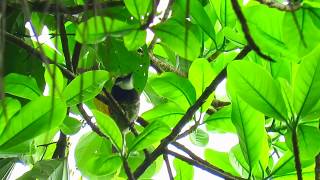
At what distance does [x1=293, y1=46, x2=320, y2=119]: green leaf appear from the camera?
94 centimetres

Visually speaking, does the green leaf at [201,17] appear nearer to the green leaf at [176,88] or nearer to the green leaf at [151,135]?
the green leaf at [176,88]

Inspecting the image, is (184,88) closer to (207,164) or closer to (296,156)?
(207,164)

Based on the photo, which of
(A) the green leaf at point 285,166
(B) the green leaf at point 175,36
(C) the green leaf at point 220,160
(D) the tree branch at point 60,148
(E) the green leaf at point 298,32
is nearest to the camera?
(E) the green leaf at point 298,32

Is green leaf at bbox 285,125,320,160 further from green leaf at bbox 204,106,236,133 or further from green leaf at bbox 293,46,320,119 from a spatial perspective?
green leaf at bbox 204,106,236,133

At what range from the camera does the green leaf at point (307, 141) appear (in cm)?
98

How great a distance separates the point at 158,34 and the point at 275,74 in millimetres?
270

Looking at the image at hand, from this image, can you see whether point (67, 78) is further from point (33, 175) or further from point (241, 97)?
point (241, 97)

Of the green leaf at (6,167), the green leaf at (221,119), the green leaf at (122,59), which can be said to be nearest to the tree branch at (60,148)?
the green leaf at (6,167)

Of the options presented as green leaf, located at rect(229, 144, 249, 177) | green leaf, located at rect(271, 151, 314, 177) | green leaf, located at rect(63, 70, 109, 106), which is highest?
green leaf, located at rect(63, 70, 109, 106)

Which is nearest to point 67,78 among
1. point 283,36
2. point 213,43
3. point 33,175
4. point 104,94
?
point 104,94

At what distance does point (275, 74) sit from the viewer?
3.70 feet

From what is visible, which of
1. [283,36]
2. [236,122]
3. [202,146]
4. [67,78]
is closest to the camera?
[283,36]

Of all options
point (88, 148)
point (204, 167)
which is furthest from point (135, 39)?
point (88, 148)

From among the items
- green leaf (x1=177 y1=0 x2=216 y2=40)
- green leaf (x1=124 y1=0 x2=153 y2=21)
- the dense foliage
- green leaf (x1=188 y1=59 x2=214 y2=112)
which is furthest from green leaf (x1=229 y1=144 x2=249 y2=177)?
green leaf (x1=124 y1=0 x2=153 y2=21)
